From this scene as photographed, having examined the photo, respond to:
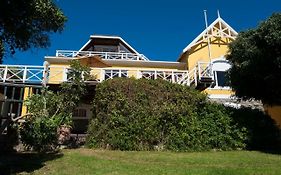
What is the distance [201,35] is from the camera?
27.3 meters

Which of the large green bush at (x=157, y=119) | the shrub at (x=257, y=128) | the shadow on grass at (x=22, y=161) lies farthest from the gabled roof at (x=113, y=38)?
the shadow on grass at (x=22, y=161)

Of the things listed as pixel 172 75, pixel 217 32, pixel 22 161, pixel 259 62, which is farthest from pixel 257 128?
pixel 22 161

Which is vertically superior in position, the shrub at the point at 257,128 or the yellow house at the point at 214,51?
the yellow house at the point at 214,51

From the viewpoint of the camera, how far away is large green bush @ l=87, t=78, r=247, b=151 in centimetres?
1670

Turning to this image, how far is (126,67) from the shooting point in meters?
27.4

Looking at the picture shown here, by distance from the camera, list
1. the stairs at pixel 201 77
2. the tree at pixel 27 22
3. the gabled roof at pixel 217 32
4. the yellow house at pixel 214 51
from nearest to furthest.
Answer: the tree at pixel 27 22, the stairs at pixel 201 77, the yellow house at pixel 214 51, the gabled roof at pixel 217 32

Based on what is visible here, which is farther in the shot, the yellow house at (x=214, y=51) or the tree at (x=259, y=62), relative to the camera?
the yellow house at (x=214, y=51)

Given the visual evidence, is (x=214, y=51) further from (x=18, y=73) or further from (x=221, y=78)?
(x=18, y=73)

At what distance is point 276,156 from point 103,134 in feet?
25.8

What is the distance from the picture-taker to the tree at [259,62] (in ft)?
→ 55.4

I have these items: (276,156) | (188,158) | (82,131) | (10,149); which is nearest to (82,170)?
(188,158)

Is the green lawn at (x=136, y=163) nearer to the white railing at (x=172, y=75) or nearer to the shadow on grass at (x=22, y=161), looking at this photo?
the shadow on grass at (x=22, y=161)

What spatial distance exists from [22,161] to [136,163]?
4367mm

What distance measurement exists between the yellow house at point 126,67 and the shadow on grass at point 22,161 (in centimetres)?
496
